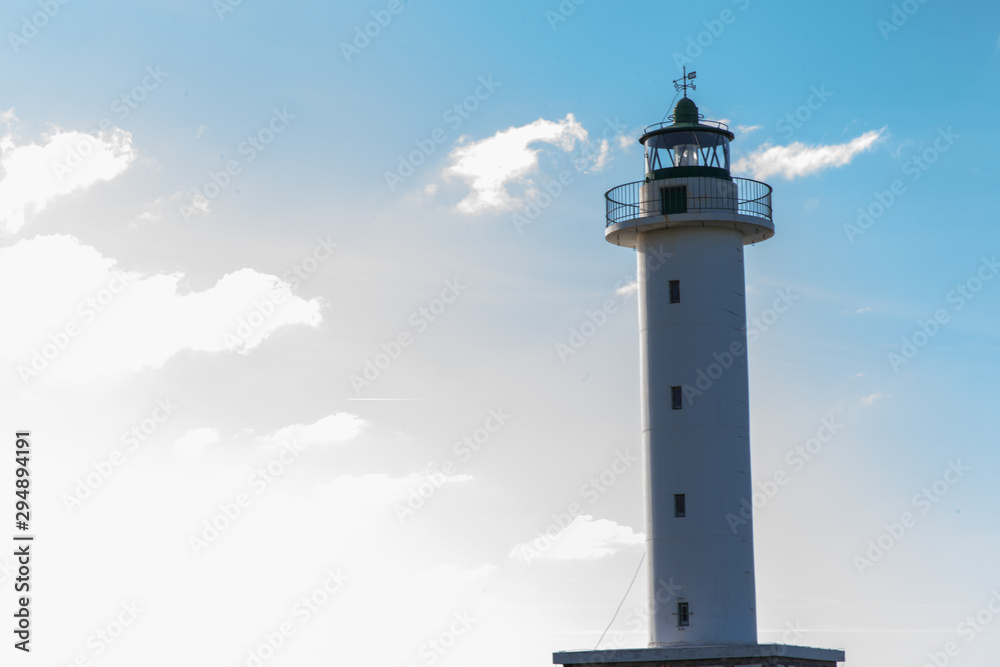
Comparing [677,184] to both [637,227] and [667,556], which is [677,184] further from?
[667,556]

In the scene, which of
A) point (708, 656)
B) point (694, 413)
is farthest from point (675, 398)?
point (708, 656)

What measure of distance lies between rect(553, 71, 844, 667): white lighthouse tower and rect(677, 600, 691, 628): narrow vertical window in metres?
0.02

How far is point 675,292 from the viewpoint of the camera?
4009 centimetres

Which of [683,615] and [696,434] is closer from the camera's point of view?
[683,615]

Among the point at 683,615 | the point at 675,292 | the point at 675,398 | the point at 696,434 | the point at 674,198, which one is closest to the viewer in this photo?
the point at 683,615

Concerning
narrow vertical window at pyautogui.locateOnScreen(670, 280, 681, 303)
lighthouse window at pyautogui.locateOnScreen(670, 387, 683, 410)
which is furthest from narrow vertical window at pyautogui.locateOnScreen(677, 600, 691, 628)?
narrow vertical window at pyautogui.locateOnScreen(670, 280, 681, 303)

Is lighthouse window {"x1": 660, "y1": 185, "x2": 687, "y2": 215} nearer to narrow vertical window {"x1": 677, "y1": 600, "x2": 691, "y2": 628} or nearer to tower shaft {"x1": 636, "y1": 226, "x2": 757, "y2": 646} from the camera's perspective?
tower shaft {"x1": 636, "y1": 226, "x2": 757, "y2": 646}

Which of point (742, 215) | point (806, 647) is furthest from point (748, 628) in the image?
point (742, 215)

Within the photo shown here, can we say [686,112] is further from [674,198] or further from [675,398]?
[675,398]

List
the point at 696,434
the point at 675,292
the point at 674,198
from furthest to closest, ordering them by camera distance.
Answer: the point at 674,198 < the point at 675,292 < the point at 696,434

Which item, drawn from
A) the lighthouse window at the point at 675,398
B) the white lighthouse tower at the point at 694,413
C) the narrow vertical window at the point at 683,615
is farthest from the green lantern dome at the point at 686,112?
the narrow vertical window at the point at 683,615

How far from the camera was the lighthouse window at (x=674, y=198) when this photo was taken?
134ft

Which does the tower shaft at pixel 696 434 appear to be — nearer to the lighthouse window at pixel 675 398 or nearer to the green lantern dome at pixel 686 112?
the lighthouse window at pixel 675 398

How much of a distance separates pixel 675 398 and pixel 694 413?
2.11 ft
